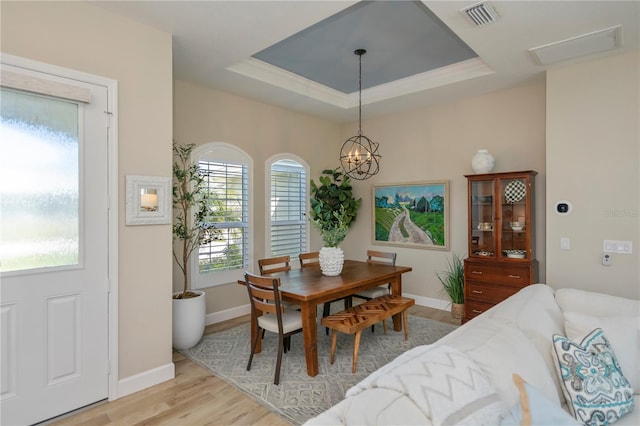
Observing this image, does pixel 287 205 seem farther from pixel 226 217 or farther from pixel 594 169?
pixel 594 169

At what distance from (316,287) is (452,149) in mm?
2993

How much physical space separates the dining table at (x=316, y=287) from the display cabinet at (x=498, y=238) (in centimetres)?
95

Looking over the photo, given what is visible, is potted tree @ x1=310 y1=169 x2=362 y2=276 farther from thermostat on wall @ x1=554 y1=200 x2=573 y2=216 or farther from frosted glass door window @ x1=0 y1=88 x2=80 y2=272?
frosted glass door window @ x1=0 y1=88 x2=80 y2=272

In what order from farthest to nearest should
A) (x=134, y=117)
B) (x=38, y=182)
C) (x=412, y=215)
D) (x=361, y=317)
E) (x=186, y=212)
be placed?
(x=412, y=215)
(x=186, y=212)
(x=361, y=317)
(x=134, y=117)
(x=38, y=182)

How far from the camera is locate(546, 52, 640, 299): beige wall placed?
125 inches

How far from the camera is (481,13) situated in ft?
8.45

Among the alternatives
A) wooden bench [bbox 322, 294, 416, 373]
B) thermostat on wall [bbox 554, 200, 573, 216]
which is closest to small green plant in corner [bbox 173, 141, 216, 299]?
wooden bench [bbox 322, 294, 416, 373]

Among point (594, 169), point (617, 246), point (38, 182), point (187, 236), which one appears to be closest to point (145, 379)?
point (187, 236)

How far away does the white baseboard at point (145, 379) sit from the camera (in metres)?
2.67

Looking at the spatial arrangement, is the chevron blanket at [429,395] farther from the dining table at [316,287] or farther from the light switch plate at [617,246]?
the light switch plate at [617,246]

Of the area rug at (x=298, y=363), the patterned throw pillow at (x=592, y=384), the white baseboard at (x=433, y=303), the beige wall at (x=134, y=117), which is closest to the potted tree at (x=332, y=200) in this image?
the white baseboard at (x=433, y=303)

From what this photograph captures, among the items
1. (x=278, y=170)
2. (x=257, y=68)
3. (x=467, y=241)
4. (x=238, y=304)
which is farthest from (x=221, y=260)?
(x=467, y=241)

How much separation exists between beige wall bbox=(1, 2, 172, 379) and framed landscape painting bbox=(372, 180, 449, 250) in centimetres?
345

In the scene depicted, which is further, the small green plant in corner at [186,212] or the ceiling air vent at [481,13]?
the small green plant in corner at [186,212]
